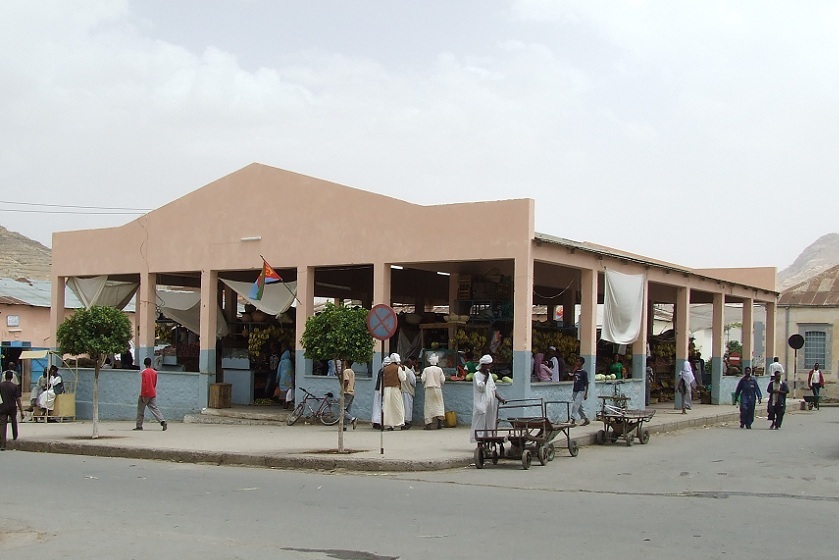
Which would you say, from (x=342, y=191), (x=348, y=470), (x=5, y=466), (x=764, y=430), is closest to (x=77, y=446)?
(x=5, y=466)

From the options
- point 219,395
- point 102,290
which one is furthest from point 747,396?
point 102,290

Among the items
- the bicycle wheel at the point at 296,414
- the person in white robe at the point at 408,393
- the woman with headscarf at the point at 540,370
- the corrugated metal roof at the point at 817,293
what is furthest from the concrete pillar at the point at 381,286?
the corrugated metal roof at the point at 817,293

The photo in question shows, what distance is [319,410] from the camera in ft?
71.1

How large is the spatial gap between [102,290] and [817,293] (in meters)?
31.9

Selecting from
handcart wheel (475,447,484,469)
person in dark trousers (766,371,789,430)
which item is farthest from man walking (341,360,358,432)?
person in dark trousers (766,371,789,430)

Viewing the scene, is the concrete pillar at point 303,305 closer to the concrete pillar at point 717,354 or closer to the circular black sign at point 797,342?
the concrete pillar at point 717,354

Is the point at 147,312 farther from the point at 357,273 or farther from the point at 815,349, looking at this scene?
the point at 815,349

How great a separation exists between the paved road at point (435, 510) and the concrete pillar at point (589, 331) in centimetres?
497

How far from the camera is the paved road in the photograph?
8406mm

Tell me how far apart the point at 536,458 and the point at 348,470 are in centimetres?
317

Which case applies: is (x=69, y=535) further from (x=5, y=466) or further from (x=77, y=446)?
(x=77, y=446)

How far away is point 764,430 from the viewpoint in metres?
22.3

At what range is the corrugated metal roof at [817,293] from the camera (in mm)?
41869

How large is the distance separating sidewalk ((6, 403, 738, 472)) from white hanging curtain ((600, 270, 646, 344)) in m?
2.30
